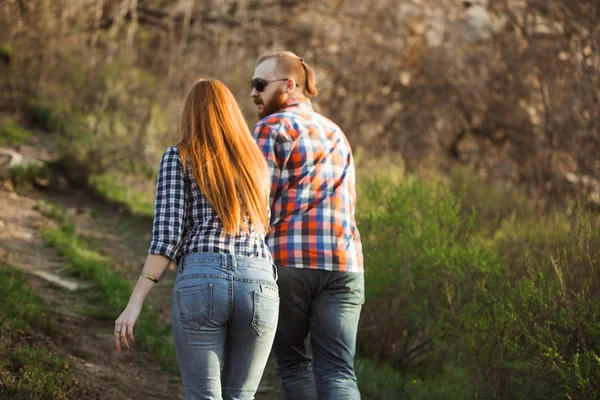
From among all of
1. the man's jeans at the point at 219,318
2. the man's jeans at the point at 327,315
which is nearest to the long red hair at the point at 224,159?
the man's jeans at the point at 219,318

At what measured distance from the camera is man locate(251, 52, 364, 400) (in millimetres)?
2904

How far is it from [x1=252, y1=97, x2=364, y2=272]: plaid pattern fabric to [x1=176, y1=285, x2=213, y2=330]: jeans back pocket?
2.07ft

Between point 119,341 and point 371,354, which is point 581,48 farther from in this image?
point 119,341

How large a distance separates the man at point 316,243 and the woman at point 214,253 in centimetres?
30

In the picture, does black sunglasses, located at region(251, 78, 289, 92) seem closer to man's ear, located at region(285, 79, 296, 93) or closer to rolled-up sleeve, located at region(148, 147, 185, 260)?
man's ear, located at region(285, 79, 296, 93)

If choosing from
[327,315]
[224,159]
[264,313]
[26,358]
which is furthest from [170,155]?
[26,358]

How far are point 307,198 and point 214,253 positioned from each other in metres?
0.68

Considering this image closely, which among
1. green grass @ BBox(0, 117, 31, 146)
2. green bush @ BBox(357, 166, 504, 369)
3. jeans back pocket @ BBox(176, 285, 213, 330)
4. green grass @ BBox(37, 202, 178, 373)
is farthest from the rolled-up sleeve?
green grass @ BBox(0, 117, 31, 146)

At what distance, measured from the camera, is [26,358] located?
371 centimetres

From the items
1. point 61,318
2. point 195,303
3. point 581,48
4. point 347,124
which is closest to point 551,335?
point 195,303

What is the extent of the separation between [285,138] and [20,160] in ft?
21.8

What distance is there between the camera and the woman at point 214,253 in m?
2.34

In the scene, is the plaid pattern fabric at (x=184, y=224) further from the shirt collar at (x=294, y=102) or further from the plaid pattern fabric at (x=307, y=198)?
the shirt collar at (x=294, y=102)

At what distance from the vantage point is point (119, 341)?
238 centimetres
